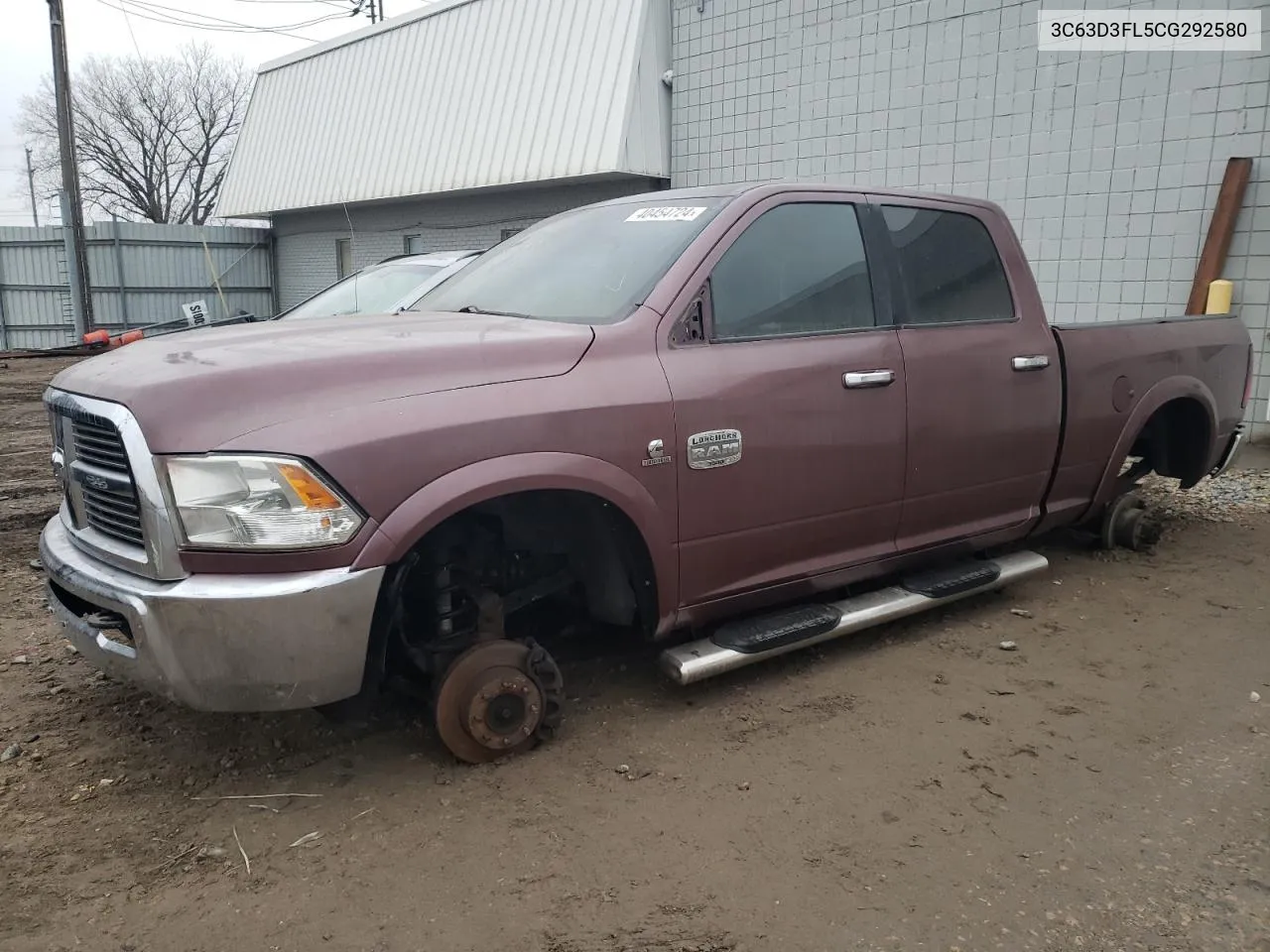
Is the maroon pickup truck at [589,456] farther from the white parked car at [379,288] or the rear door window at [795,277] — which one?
the white parked car at [379,288]

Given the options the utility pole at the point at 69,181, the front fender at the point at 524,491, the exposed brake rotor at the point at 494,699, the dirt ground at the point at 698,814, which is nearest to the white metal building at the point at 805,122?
the utility pole at the point at 69,181

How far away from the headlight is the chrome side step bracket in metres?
1.43

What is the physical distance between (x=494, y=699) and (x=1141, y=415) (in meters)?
3.73

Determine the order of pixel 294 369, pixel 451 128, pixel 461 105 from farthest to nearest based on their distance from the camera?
1. pixel 451 128
2. pixel 461 105
3. pixel 294 369

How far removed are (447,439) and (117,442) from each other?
924 mm

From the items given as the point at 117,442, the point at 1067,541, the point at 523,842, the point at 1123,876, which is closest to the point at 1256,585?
the point at 1067,541

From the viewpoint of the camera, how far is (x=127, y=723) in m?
3.43

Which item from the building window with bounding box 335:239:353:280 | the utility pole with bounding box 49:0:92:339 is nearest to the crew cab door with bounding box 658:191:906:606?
the building window with bounding box 335:239:353:280

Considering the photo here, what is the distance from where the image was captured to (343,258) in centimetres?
1958

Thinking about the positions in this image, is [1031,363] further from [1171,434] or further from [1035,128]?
[1035,128]

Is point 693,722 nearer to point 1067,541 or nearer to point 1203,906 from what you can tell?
point 1203,906

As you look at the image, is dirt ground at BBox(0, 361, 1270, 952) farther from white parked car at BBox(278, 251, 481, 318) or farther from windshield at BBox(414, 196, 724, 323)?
white parked car at BBox(278, 251, 481, 318)

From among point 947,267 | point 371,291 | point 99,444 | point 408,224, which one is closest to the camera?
point 99,444

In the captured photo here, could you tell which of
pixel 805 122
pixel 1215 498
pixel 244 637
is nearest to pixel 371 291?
pixel 244 637
